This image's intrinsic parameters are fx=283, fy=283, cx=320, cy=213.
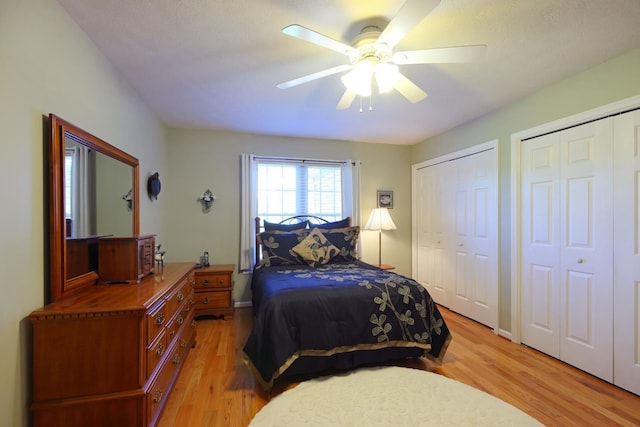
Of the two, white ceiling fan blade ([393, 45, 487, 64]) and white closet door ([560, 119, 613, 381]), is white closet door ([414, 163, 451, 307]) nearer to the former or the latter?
white closet door ([560, 119, 613, 381])

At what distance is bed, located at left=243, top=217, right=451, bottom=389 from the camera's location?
1.98m

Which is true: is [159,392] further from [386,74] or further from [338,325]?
[386,74]

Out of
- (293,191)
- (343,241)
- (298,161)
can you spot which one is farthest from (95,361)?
(298,161)

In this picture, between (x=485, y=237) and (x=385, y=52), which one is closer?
(x=385, y=52)

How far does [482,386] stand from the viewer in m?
2.04

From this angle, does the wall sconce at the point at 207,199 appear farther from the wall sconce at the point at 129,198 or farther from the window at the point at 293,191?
the wall sconce at the point at 129,198

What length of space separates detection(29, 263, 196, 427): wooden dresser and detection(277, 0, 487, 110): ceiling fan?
1.61 m

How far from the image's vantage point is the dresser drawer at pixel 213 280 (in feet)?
10.8

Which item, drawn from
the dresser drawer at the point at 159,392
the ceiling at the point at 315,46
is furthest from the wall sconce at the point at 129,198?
the dresser drawer at the point at 159,392

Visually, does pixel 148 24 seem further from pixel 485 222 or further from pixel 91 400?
pixel 485 222

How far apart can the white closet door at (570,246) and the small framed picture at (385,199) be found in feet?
6.23

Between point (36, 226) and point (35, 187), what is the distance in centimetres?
19

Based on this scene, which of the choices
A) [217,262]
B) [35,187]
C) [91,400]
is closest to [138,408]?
[91,400]

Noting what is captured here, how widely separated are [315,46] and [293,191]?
93.2 inches
